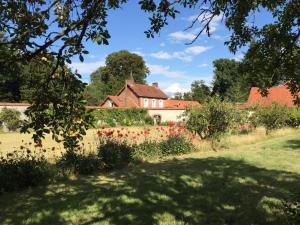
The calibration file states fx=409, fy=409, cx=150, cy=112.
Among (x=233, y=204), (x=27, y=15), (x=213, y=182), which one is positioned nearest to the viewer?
(x=27, y=15)

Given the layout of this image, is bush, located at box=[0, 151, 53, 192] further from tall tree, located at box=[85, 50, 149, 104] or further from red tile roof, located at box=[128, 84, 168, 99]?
tall tree, located at box=[85, 50, 149, 104]

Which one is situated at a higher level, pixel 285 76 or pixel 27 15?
pixel 27 15

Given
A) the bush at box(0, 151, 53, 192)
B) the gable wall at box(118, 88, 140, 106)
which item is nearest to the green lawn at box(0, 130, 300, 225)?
the bush at box(0, 151, 53, 192)

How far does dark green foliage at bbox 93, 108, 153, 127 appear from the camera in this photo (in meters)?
42.9

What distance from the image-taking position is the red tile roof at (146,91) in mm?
63781

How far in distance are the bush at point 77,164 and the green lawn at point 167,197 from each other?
0.55 meters

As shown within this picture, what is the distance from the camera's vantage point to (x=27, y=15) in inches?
160

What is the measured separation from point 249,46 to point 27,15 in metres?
2.85

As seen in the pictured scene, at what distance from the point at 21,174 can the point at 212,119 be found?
33.0 ft

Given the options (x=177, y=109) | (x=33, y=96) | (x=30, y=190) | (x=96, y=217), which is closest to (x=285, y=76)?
(x=33, y=96)

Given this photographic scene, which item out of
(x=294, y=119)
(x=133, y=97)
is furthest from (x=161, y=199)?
(x=133, y=97)

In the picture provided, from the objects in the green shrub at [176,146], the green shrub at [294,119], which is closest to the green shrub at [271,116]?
the green shrub at [294,119]

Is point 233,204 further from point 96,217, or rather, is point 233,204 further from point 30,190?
point 30,190

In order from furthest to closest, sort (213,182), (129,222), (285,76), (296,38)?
(213,182) < (129,222) < (285,76) < (296,38)
